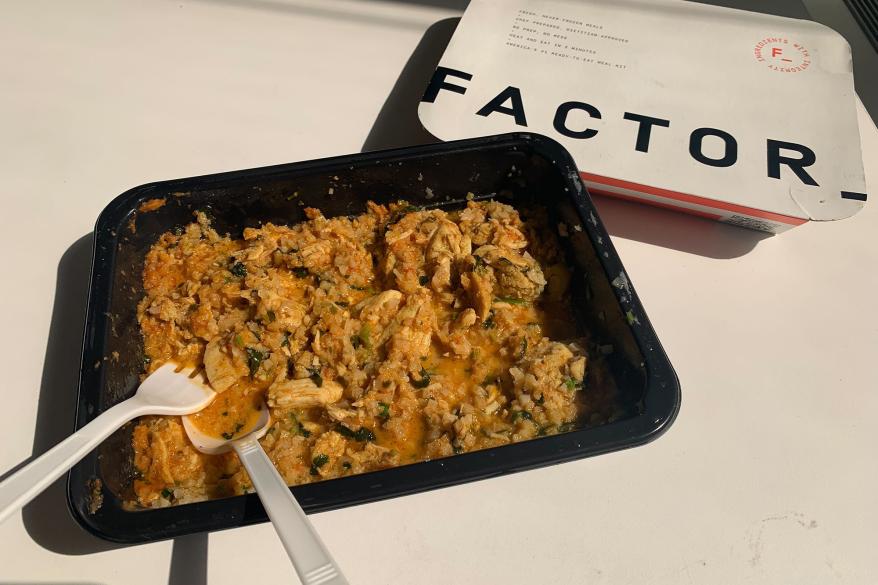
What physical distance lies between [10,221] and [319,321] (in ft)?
2.92

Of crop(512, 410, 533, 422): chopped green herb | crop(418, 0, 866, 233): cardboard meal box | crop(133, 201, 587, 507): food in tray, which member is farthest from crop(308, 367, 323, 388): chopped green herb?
crop(418, 0, 866, 233): cardboard meal box

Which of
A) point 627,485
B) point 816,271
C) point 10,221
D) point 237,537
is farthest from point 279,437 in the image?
point 816,271

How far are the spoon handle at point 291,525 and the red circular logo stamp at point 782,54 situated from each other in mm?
1594

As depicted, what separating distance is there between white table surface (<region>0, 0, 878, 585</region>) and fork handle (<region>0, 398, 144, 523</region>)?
0.74 ft

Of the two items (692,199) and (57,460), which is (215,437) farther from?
(692,199)

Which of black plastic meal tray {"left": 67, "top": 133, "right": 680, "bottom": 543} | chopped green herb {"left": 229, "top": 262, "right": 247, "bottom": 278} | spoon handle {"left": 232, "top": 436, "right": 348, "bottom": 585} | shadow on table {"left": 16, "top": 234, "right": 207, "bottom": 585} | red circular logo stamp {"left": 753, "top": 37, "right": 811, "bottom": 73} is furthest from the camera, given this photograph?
red circular logo stamp {"left": 753, "top": 37, "right": 811, "bottom": 73}

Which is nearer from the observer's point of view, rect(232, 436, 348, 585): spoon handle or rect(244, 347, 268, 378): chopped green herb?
rect(232, 436, 348, 585): spoon handle

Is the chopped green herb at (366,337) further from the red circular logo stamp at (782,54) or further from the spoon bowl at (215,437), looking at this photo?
the red circular logo stamp at (782,54)

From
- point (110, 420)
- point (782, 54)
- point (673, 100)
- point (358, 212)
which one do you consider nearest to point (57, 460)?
point (110, 420)

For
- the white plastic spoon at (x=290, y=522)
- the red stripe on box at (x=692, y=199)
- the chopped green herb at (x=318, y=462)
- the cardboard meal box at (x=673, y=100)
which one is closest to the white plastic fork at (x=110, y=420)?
the white plastic spoon at (x=290, y=522)

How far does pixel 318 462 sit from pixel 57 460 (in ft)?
1.28

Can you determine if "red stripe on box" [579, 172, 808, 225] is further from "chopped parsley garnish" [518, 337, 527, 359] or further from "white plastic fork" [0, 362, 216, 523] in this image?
"white plastic fork" [0, 362, 216, 523]

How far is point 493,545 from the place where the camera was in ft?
3.13

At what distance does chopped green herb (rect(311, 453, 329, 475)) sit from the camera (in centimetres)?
100
